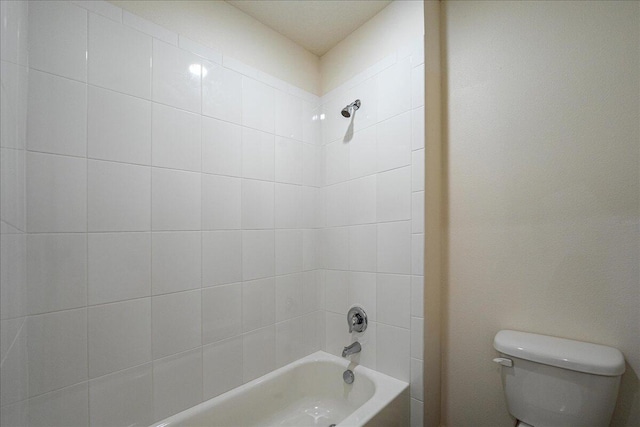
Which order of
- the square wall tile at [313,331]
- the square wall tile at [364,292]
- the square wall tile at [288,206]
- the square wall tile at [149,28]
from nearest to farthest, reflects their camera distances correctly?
1. the square wall tile at [149,28]
2. the square wall tile at [364,292]
3. the square wall tile at [288,206]
4. the square wall tile at [313,331]

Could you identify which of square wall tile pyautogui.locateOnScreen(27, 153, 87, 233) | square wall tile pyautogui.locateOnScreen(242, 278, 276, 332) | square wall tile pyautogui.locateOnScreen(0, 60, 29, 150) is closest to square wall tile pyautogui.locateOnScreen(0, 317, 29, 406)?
square wall tile pyautogui.locateOnScreen(27, 153, 87, 233)

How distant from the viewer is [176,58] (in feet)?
4.39

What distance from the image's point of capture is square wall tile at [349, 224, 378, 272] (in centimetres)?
164

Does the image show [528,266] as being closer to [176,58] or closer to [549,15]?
[549,15]

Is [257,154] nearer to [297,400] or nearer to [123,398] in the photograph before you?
[123,398]

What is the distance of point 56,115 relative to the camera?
1.04 meters

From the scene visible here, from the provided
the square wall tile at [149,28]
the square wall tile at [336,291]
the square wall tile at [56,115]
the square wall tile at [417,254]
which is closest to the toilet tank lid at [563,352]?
the square wall tile at [417,254]

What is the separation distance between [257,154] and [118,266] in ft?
2.78

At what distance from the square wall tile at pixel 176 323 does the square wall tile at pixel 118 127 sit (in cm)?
61

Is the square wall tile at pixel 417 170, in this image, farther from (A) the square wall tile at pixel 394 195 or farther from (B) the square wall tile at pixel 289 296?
(B) the square wall tile at pixel 289 296

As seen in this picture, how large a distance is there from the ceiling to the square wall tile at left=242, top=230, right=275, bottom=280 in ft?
3.96

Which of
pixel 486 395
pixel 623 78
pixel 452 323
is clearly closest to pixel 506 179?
pixel 623 78

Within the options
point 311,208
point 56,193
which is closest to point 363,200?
point 311,208

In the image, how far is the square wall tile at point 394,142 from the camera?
1.51 meters
